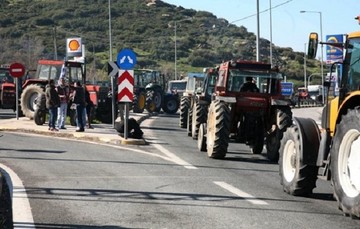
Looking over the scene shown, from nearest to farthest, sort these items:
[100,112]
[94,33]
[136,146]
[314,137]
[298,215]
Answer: [298,215] → [314,137] → [136,146] → [100,112] → [94,33]

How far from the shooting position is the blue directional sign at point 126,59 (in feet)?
60.3

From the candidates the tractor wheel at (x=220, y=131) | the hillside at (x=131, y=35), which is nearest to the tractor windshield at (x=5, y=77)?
the tractor wheel at (x=220, y=131)

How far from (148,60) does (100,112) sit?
61.6 metres

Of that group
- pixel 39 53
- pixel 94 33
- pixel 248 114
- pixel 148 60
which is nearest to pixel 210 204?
pixel 248 114

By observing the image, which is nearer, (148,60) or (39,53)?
(39,53)

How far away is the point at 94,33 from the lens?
327ft

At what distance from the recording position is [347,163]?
809 centimetres

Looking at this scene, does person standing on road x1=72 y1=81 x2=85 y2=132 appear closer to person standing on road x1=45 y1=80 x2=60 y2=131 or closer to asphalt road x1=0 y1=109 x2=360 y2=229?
person standing on road x1=45 y1=80 x2=60 y2=131

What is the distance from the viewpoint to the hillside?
256 ft

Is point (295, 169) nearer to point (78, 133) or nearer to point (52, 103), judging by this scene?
point (78, 133)

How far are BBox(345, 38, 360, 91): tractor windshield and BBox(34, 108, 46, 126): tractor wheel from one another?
16112 millimetres

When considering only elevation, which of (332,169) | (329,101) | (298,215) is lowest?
(298,215)

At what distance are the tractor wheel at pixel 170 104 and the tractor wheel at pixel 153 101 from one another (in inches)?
45.0

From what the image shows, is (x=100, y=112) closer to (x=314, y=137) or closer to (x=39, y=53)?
(x=314, y=137)
